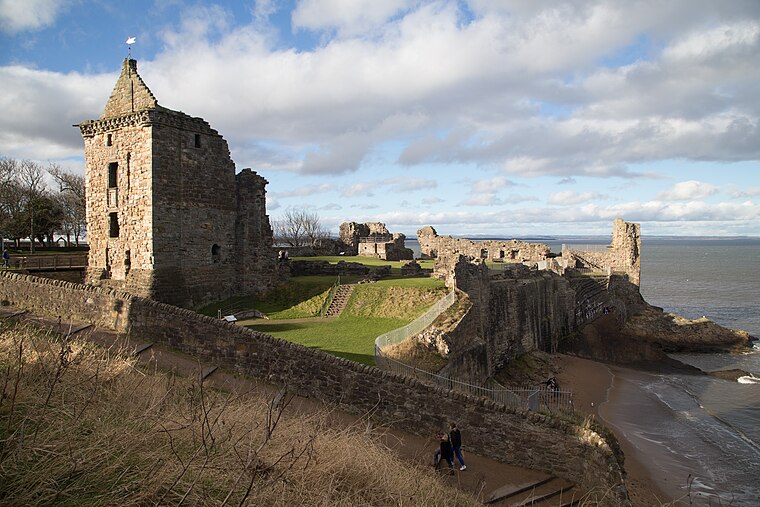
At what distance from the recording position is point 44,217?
39.0 m

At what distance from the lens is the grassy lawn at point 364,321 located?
17.9 metres

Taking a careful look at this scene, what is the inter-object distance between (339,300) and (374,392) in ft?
36.8

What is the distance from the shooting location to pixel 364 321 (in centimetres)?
2212

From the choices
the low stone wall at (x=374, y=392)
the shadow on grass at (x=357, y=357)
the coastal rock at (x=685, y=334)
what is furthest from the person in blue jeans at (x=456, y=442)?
the coastal rock at (x=685, y=334)

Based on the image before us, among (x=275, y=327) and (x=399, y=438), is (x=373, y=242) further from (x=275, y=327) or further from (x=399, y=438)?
(x=399, y=438)

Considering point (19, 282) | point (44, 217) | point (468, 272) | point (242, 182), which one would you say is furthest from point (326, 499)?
point (44, 217)

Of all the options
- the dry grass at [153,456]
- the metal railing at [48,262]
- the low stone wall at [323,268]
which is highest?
the metal railing at [48,262]

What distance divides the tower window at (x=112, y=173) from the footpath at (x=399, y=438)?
9.88m

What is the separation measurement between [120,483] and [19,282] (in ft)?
45.1

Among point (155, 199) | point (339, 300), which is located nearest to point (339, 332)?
point (339, 300)

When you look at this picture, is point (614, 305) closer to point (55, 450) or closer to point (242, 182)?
point (242, 182)

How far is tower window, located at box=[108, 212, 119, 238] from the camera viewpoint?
74.0 feet

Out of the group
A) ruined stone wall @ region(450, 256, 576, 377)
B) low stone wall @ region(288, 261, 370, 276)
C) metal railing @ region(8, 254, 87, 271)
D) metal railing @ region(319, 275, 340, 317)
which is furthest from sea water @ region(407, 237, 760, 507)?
metal railing @ region(8, 254, 87, 271)

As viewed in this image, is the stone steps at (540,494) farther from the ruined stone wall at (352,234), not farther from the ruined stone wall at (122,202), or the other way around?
the ruined stone wall at (352,234)
